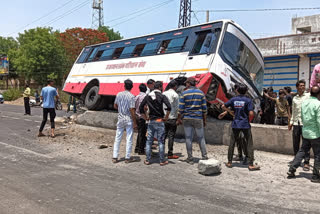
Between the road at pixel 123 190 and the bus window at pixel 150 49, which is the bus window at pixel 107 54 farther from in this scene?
the road at pixel 123 190

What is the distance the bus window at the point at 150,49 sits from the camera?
10.4m

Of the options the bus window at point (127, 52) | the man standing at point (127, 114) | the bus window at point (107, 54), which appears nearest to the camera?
the man standing at point (127, 114)

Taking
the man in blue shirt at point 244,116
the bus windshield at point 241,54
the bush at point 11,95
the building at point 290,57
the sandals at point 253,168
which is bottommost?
the sandals at point 253,168

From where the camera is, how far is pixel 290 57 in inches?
754

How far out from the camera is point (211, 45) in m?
8.27

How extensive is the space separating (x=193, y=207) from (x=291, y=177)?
2453mm

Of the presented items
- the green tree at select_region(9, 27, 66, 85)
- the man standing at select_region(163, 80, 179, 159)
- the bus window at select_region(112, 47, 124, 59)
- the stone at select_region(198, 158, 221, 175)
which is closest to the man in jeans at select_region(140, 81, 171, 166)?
the man standing at select_region(163, 80, 179, 159)

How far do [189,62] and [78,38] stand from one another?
34.3 meters

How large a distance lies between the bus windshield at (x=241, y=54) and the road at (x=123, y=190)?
148 inches

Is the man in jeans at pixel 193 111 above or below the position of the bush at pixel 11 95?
below

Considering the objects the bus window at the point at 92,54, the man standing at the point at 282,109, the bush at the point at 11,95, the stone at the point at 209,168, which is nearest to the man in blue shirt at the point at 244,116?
the stone at the point at 209,168

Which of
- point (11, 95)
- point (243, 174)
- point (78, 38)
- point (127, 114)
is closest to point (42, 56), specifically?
point (78, 38)

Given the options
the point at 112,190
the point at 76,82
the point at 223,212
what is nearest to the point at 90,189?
the point at 112,190

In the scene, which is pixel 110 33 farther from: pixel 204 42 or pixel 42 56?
pixel 204 42
